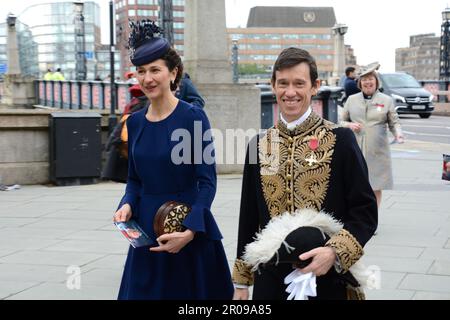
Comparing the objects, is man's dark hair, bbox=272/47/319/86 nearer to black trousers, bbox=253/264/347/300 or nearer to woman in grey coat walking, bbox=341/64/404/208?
black trousers, bbox=253/264/347/300

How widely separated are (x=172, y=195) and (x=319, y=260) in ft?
4.04

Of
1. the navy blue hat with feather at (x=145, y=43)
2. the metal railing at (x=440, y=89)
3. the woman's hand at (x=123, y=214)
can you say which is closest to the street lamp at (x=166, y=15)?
the metal railing at (x=440, y=89)

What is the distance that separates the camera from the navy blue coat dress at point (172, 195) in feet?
13.0

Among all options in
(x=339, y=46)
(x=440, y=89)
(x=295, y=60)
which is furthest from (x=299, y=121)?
(x=339, y=46)

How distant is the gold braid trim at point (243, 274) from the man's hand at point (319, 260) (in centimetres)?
38

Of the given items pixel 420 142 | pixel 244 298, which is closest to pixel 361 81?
pixel 244 298

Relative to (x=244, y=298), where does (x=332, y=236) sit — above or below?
above

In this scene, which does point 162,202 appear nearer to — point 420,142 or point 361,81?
point 361,81

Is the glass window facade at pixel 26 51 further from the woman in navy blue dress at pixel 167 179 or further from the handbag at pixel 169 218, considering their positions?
the handbag at pixel 169 218

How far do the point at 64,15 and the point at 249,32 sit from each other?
2809 inches

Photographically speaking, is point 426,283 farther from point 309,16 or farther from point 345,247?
point 309,16

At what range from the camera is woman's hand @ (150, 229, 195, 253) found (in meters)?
3.80

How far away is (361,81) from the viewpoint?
8453mm

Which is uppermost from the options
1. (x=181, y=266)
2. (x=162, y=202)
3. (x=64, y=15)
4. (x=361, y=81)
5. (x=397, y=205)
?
(x=64, y=15)
